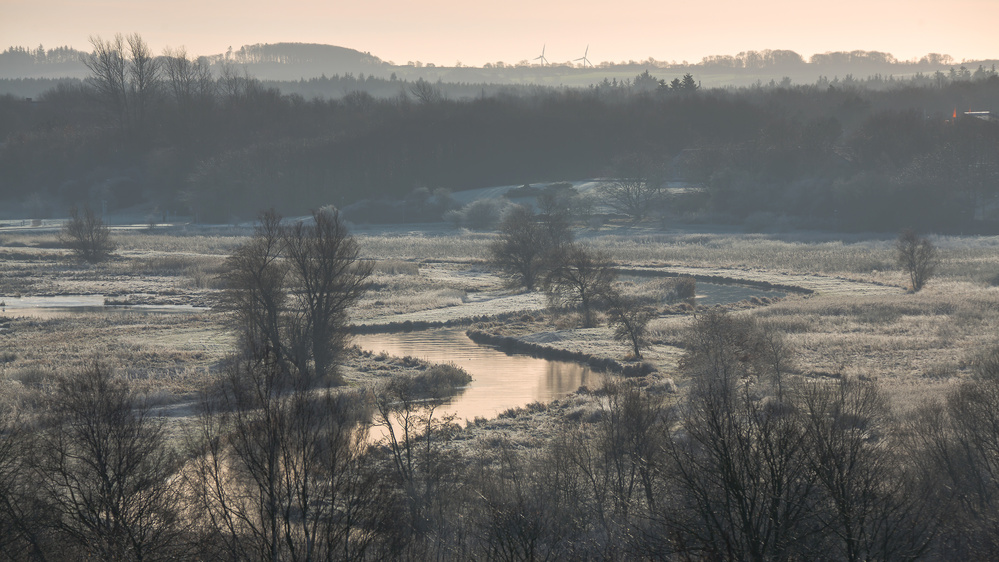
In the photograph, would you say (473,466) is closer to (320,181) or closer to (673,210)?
(673,210)

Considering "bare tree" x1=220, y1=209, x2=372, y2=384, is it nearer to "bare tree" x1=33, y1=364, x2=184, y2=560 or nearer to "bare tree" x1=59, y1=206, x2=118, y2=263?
"bare tree" x1=33, y1=364, x2=184, y2=560

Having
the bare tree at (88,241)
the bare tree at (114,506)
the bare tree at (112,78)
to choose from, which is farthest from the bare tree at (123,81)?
the bare tree at (114,506)

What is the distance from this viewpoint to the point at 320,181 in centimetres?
13812

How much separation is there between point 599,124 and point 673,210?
38323 millimetres

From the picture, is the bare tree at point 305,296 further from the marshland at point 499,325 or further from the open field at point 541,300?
the open field at point 541,300

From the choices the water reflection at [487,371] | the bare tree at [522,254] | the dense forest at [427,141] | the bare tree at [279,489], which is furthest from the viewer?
the dense forest at [427,141]

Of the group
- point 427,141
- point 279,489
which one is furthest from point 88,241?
point 279,489

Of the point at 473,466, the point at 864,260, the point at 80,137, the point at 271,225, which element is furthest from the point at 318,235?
the point at 80,137

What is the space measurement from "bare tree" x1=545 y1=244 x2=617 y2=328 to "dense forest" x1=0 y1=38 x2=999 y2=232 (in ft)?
214

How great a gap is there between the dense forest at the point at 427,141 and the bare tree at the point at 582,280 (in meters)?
65.1

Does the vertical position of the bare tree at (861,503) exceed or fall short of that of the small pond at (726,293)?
it exceeds it

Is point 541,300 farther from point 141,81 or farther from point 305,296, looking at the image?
point 141,81

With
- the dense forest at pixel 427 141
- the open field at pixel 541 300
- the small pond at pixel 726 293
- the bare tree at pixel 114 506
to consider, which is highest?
the dense forest at pixel 427 141

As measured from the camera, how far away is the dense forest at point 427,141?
119 metres
